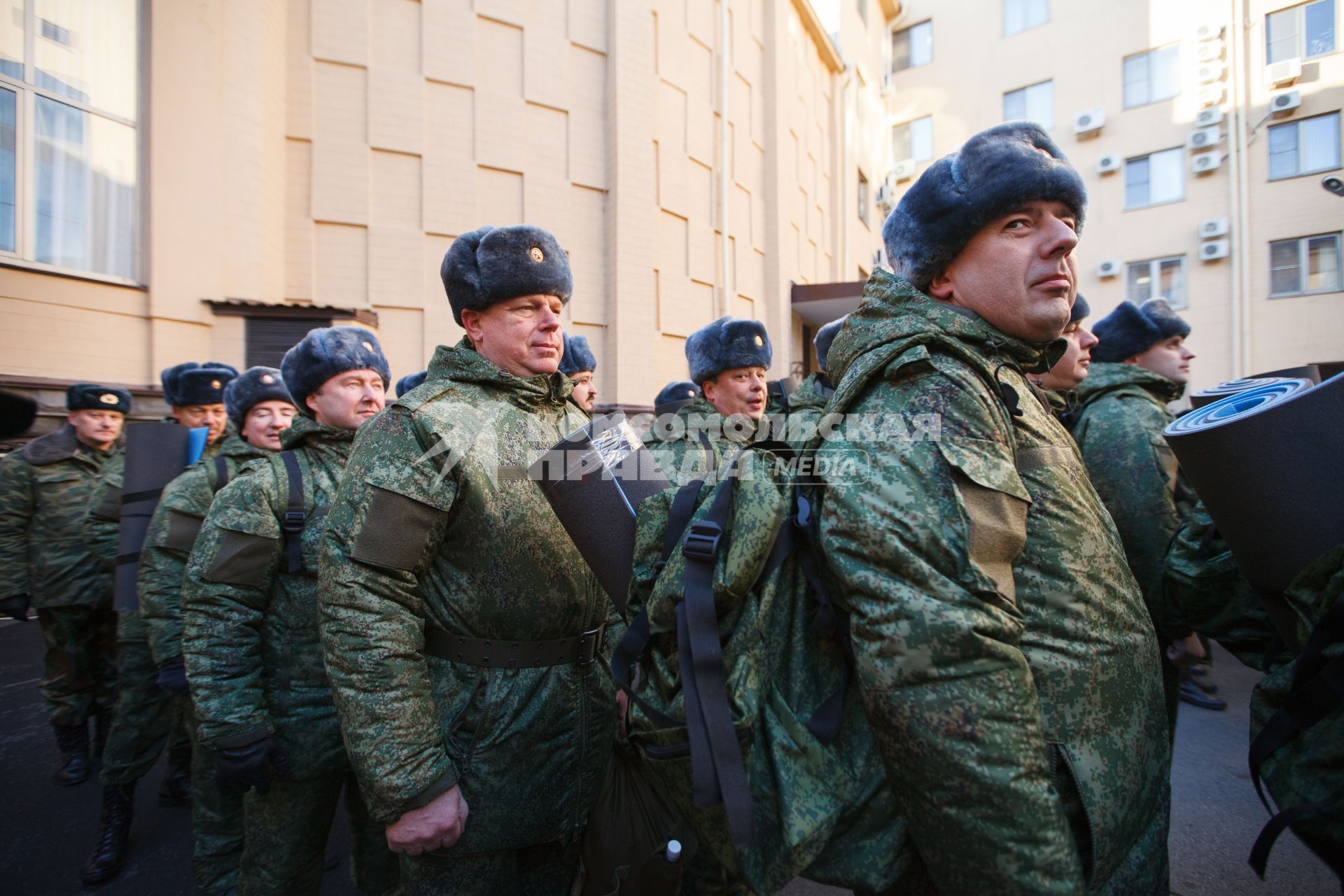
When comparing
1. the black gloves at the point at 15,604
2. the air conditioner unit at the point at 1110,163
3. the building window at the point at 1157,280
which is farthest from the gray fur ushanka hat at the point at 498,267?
the air conditioner unit at the point at 1110,163

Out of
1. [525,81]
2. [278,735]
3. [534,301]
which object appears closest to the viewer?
[534,301]

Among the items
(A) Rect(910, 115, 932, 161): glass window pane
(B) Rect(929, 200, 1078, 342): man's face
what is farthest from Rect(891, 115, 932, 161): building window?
(B) Rect(929, 200, 1078, 342): man's face

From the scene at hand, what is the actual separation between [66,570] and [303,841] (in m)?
3.17

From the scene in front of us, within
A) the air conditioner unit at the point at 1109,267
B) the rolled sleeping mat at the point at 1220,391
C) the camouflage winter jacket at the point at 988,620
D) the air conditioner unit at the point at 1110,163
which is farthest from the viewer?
the air conditioner unit at the point at 1110,163

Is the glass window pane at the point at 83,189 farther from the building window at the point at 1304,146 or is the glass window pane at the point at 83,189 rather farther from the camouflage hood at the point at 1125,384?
the building window at the point at 1304,146

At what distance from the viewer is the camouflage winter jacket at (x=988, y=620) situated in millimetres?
1015

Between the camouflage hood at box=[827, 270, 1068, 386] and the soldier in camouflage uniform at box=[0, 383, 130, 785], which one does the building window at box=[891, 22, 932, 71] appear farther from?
the camouflage hood at box=[827, 270, 1068, 386]

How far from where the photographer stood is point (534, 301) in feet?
6.31

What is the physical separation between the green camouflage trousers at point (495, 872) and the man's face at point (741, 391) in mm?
2701

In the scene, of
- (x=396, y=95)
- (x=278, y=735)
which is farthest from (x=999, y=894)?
(x=396, y=95)

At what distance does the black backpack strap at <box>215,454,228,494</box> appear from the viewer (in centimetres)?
299

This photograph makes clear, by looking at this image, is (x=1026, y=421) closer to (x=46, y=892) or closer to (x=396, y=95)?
(x=46, y=892)

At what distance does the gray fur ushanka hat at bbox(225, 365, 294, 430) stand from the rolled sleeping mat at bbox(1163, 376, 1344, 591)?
3.46 metres

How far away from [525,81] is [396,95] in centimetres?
178
